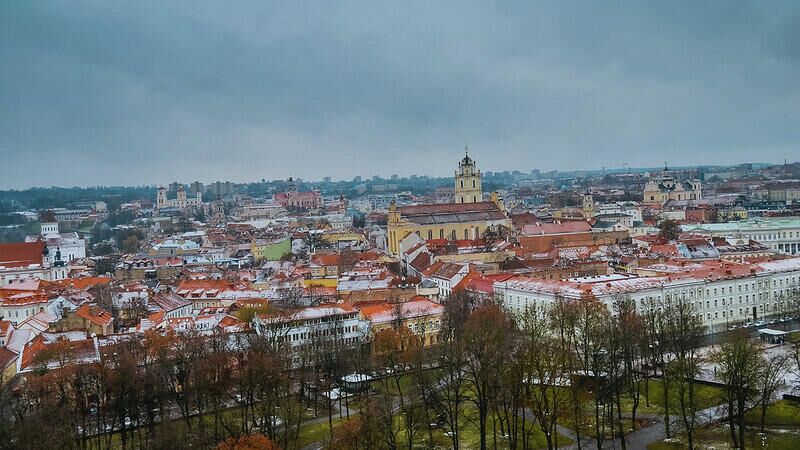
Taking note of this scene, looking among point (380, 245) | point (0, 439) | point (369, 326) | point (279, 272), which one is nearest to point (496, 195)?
point (380, 245)

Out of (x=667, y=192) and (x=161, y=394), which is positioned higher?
(x=667, y=192)

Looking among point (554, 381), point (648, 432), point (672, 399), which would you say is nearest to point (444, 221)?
point (672, 399)

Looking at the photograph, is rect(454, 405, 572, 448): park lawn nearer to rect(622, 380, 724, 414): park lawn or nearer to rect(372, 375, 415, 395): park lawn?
rect(372, 375, 415, 395): park lawn

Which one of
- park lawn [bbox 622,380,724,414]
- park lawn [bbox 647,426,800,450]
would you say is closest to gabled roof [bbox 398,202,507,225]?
park lawn [bbox 622,380,724,414]

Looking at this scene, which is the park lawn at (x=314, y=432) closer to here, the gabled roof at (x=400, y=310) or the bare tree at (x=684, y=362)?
the gabled roof at (x=400, y=310)

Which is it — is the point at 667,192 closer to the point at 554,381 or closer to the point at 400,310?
the point at 400,310

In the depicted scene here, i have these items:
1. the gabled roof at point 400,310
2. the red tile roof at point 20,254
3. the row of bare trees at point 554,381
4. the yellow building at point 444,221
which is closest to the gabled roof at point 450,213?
the yellow building at point 444,221
